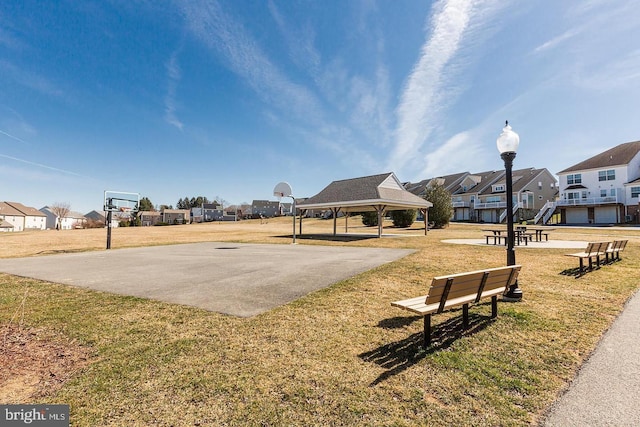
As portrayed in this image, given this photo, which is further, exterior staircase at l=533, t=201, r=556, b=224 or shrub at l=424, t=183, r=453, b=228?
exterior staircase at l=533, t=201, r=556, b=224

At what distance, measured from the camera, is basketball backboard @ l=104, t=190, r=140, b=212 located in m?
20.8

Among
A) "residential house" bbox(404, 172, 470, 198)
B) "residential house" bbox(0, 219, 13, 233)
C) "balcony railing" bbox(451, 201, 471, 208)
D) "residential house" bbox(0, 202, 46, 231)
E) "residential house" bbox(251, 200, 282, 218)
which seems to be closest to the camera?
"balcony railing" bbox(451, 201, 471, 208)

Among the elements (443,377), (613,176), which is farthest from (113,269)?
(613,176)

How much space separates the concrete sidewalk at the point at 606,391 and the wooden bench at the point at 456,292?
144cm

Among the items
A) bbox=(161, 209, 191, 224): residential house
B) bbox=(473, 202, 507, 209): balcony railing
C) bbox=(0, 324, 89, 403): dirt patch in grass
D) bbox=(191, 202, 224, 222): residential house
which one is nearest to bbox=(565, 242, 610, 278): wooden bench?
bbox=(0, 324, 89, 403): dirt patch in grass

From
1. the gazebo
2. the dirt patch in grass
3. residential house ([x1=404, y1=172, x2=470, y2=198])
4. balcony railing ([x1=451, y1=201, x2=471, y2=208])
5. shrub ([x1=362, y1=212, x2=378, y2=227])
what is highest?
residential house ([x1=404, y1=172, x2=470, y2=198])

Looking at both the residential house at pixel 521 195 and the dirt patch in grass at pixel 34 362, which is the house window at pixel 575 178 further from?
the dirt patch in grass at pixel 34 362

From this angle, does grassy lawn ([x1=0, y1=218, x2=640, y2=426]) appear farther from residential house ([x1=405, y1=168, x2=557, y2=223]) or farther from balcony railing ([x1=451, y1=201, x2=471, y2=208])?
balcony railing ([x1=451, y1=201, x2=471, y2=208])

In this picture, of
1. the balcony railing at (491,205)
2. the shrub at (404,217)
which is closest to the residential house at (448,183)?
the balcony railing at (491,205)

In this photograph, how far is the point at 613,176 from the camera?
38719mm

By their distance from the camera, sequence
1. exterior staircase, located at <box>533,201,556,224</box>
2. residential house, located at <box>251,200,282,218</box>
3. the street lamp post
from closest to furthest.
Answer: the street lamp post
exterior staircase, located at <box>533,201,556,224</box>
residential house, located at <box>251,200,282,218</box>

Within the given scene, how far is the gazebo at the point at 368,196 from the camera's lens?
2254cm

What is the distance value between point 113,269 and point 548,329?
1271cm

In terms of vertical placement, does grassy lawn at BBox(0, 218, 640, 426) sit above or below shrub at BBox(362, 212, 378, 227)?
below
